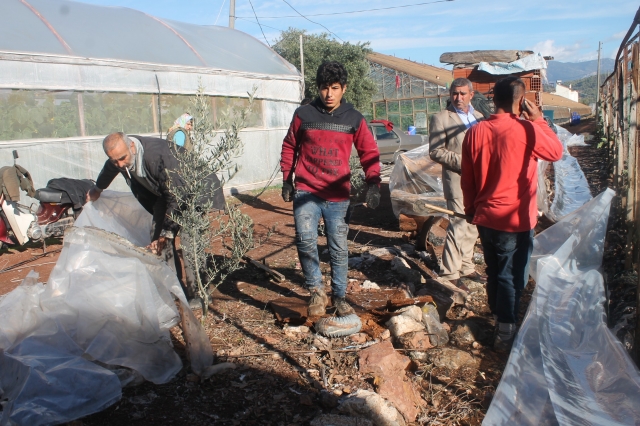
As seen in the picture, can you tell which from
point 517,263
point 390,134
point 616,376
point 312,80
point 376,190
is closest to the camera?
point 616,376

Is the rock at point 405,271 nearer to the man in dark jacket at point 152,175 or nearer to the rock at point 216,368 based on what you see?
the man in dark jacket at point 152,175

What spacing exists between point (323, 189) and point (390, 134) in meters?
11.8

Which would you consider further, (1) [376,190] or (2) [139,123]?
(2) [139,123]

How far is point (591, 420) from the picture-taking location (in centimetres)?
231

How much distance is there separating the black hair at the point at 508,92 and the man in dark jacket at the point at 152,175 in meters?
2.07

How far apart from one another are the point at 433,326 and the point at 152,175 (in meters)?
2.17

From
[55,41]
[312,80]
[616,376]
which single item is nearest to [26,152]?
[55,41]

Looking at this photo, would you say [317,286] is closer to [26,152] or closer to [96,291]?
[96,291]

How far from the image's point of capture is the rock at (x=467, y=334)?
12.1ft

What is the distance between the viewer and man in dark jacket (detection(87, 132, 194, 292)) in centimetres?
361

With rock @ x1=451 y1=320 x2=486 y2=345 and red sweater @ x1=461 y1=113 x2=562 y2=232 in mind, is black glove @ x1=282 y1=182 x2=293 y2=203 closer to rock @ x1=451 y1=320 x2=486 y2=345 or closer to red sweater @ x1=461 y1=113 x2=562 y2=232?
red sweater @ x1=461 y1=113 x2=562 y2=232

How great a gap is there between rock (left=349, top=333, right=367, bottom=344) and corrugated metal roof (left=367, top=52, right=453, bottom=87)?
98.3 feet

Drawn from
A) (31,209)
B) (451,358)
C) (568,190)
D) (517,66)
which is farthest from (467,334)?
(517,66)

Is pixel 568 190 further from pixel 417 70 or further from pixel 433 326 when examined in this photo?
pixel 417 70
